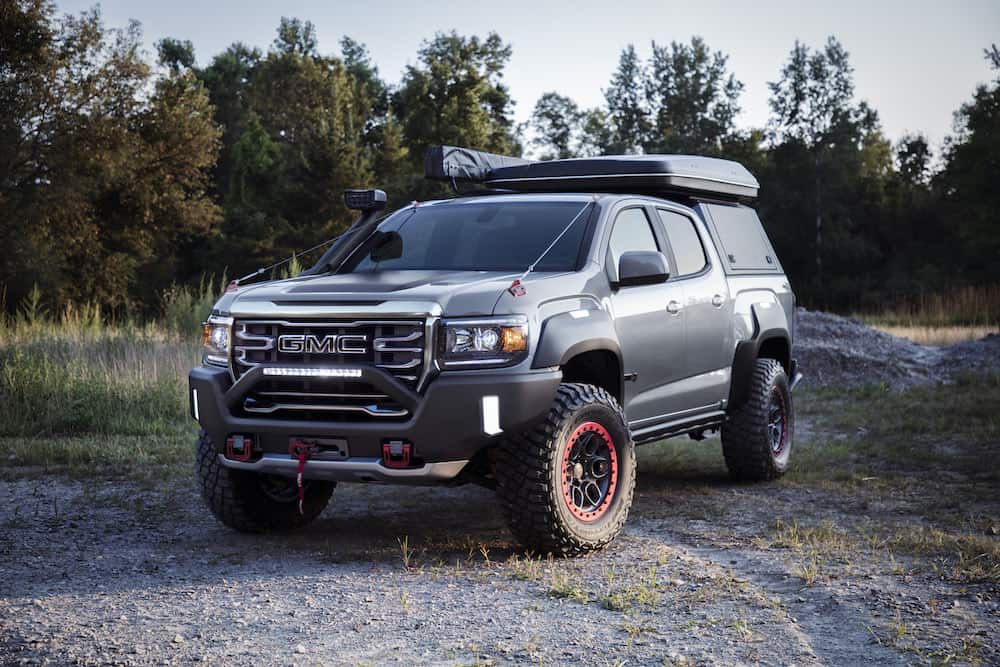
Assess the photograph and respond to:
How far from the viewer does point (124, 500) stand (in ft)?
27.6

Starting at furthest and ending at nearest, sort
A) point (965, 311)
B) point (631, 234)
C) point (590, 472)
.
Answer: point (965, 311)
point (631, 234)
point (590, 472)

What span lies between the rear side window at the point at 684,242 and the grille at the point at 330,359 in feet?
8.70

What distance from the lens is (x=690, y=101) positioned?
6512cm

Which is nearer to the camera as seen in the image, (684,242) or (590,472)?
(590,472)

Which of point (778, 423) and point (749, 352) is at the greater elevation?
point (749, 352)

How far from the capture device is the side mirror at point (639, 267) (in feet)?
22.4

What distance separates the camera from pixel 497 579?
5863 mm

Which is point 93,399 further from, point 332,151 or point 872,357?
point 332,151

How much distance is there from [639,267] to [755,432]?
99.6 inches

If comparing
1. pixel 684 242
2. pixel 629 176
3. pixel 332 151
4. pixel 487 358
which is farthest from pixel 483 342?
pixel 332 151

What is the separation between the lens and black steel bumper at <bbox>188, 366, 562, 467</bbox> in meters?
5.79

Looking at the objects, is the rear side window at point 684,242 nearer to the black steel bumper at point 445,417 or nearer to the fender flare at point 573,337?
the fender flare at point 573,337

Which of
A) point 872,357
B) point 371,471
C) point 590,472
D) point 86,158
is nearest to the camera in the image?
point 371,471

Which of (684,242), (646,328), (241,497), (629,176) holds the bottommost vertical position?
Answer: (241,497)
